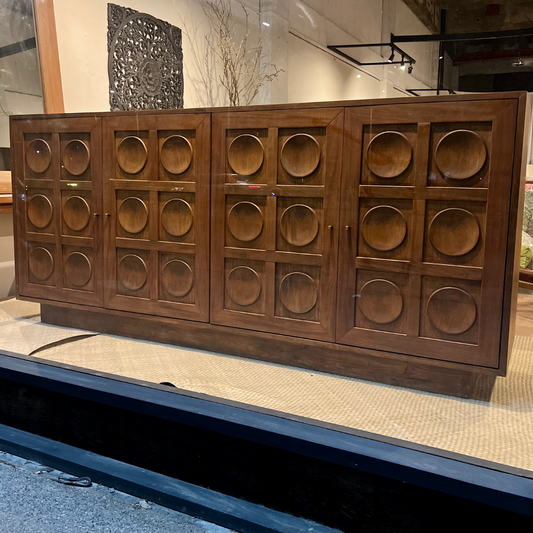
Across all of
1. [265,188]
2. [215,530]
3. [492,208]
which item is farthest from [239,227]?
[215,530]

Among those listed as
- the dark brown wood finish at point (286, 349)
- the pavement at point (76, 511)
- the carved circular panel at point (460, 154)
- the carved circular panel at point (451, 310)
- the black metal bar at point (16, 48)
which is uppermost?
the black metal bar at point (16, 48)

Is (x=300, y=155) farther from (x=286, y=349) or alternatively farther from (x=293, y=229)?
(x=286, y=349)

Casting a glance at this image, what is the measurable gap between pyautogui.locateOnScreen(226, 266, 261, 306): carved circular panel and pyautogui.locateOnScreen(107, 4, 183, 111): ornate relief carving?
54cm

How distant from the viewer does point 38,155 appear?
1942mm

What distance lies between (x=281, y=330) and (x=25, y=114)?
3.72ft

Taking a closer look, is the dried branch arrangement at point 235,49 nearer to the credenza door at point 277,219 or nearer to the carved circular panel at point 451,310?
the credenza door at point 277,219

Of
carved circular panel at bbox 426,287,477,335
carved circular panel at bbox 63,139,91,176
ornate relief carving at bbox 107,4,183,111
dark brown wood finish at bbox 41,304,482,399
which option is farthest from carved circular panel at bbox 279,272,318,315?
carved circular panel at bbox 63,139,91,176

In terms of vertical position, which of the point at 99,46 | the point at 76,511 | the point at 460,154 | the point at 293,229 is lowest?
the point at 76,511

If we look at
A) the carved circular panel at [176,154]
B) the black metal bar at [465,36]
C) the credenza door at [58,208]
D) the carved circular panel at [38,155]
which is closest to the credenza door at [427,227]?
the black metal bar at [465,36]

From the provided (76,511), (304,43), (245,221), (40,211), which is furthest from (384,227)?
(40,211)

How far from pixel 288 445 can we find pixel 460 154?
0.83 m

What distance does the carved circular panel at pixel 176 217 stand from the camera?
1828mm

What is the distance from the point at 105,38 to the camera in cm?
153

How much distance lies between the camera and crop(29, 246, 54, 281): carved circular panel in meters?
2.09
